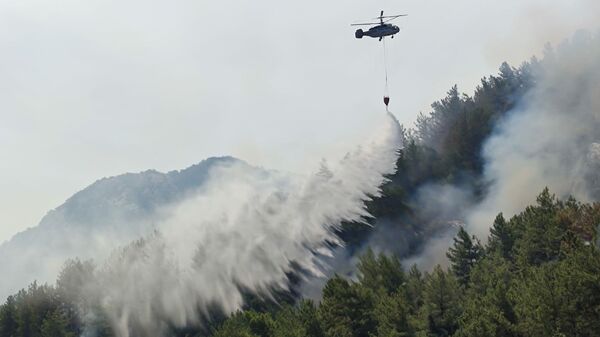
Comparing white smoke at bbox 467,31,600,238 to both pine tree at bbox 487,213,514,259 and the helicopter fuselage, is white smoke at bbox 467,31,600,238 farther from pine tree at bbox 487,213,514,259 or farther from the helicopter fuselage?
the helicopter fuselage

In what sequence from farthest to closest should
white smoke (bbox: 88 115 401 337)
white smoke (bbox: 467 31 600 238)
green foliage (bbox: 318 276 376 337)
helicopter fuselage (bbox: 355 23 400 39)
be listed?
white smoke (bbox: 467 31 600 238), white smoke (bbox: 88 115 401 337), helicopter fuselage (bbox: 355 23 400 39), green foliage (bbox: 318 276 376 337)

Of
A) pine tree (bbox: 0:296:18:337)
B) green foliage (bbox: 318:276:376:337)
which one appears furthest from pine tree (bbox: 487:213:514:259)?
pine tree (bbox: 0:296:18:337)

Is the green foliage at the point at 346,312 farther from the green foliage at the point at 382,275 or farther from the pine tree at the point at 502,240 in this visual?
the pine tree at the point at 502,240

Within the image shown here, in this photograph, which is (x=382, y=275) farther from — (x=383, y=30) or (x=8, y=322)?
(x=8, y=322)

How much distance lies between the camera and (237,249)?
3194 inches

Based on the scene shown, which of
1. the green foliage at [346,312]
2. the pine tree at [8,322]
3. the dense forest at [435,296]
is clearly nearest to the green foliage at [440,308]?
the dense forest at [435,296]

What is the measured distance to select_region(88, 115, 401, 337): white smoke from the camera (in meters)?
80.1

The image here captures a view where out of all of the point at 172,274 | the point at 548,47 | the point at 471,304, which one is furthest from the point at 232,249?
the point at 548,47

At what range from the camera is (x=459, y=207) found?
125938 millimetres

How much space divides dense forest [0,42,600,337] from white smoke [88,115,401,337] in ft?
7.63

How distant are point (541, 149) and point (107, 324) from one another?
8786 cm

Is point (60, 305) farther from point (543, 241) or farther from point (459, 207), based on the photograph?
point (459, 207)

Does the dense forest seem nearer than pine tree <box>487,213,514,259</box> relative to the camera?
Yes

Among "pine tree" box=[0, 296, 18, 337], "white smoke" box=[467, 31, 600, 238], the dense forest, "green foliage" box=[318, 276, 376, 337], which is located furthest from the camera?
"white smoke" box=[467, 31, 600, 238]
